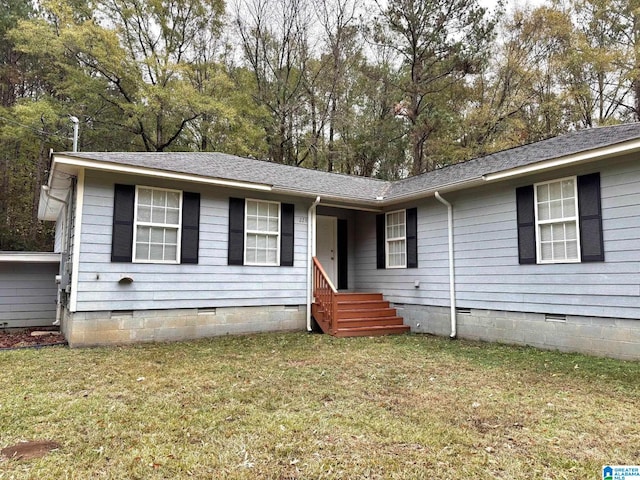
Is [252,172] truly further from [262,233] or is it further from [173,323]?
[173,323]

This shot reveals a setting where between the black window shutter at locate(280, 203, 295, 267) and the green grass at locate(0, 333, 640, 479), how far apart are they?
8.83 ft

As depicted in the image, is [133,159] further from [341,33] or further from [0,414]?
[341,33]

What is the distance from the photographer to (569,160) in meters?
5.62

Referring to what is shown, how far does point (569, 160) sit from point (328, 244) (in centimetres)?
555

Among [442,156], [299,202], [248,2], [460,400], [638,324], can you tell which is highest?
[248,2]

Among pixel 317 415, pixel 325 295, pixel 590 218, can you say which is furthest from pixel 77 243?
pixel 590 218

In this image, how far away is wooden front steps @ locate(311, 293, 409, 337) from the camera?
769cm

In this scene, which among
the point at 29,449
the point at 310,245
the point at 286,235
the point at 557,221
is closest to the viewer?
the point at 29,449

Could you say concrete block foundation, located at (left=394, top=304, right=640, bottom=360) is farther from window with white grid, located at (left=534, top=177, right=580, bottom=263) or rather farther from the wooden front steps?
window with white grid, located at (left=534, top=177, right=580, bottom=263)

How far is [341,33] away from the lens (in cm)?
1727

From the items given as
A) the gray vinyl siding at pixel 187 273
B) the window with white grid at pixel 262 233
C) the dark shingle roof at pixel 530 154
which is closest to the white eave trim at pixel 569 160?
the dark shingle roof at pixel 530 154

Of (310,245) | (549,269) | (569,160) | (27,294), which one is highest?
(569,160)

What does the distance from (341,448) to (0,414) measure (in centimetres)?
282

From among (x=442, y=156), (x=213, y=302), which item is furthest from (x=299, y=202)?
(x=442, y=156)
